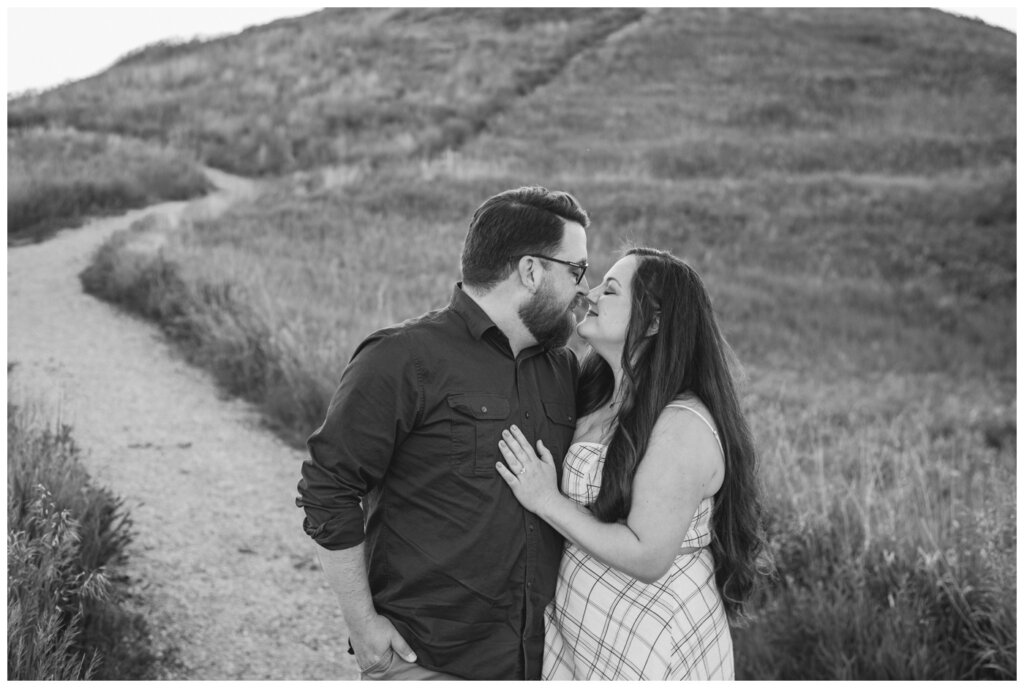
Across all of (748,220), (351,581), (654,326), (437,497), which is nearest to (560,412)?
(654,326)

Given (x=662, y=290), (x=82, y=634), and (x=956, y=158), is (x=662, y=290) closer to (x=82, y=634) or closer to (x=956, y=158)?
(x=82, y=634)

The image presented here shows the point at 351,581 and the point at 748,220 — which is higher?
the point at 351,581

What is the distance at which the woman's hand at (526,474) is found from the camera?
2.73 m

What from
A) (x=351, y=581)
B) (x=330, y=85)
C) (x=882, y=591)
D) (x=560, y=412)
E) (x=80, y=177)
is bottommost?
(x=882, y=591)

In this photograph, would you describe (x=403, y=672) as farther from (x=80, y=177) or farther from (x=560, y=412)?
(x=80, y=177)

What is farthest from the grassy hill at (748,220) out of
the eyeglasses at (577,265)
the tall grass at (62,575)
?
the tall grass at (62,575)

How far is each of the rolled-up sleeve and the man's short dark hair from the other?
18.8 inches

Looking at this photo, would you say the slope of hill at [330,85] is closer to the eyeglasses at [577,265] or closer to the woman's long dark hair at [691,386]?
the eyeglasses at [577,265]

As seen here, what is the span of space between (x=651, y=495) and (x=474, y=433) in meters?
0.58

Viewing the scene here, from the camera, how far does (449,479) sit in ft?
8.97

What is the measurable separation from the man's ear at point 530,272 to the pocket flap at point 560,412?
0.40 m

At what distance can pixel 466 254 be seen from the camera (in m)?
3.00

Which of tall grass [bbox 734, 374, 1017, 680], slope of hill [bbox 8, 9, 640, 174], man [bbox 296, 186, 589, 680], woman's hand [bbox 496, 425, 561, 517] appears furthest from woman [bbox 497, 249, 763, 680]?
slope of hill [bbox 8, 9, 640, 174]

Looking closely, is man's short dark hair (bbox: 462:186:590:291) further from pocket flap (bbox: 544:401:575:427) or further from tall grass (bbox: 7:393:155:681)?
tall grass (bbox: 7:393:155:681)
